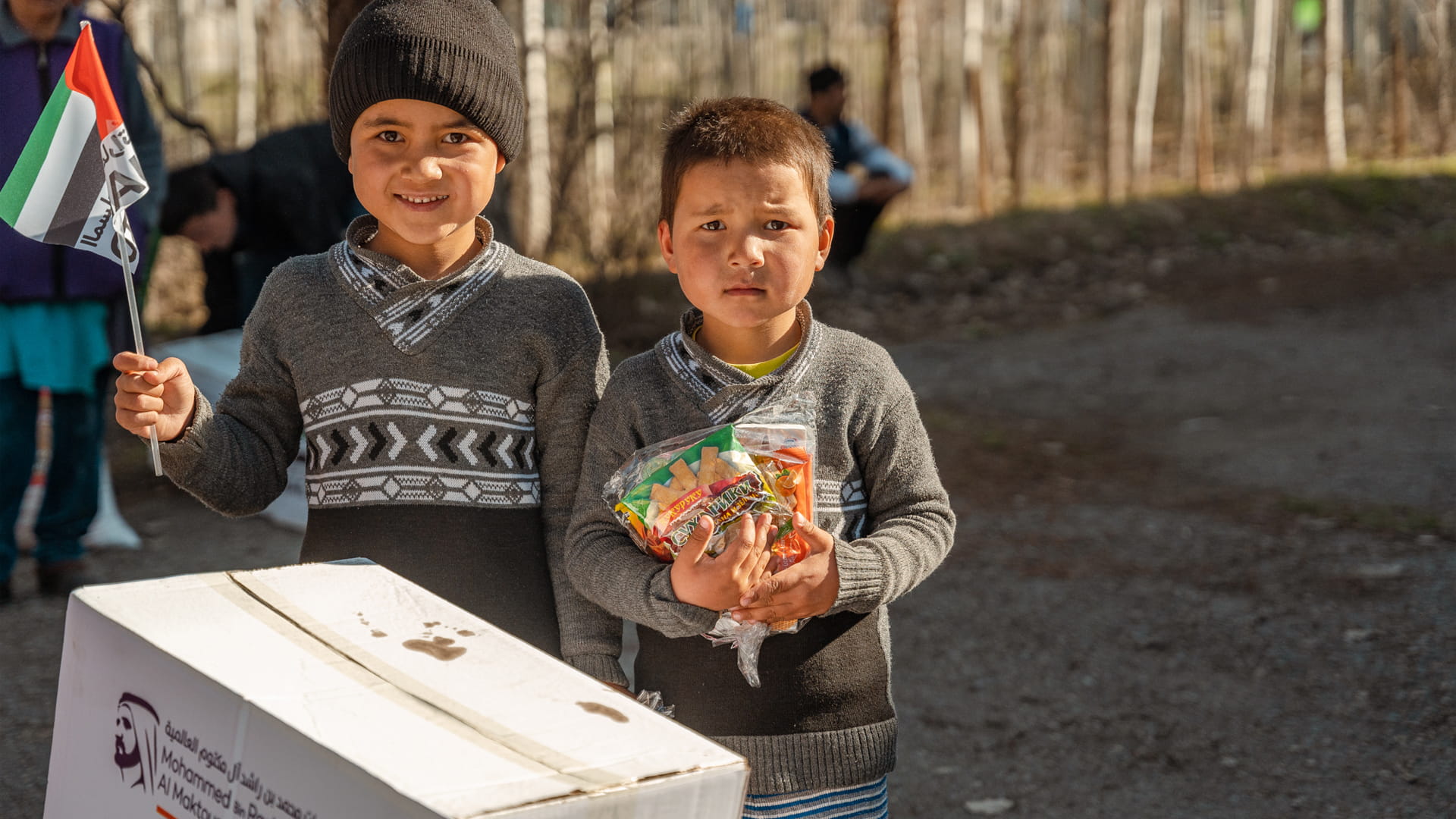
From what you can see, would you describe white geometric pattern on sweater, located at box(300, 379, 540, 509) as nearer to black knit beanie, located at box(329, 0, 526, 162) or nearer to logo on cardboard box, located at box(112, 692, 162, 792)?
black knit beanie, located at box(329, 0, 526, 162)

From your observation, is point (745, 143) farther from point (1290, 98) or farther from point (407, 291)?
point (1290, 98)

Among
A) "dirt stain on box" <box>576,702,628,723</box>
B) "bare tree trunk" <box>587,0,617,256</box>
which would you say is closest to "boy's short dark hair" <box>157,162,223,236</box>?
"bare tree trunk" <box>587,0,617,256</box>

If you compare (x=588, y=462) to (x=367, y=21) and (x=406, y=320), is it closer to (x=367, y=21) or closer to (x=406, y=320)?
(x=406, y=320)

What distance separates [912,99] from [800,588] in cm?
1036

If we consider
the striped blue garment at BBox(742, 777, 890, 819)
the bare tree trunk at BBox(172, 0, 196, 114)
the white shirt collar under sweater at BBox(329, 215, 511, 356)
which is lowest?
the striped blue garment at BBox(742, 777, 890, 819)

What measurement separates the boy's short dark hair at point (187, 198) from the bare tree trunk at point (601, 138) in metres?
2.52

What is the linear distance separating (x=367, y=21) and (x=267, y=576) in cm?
86

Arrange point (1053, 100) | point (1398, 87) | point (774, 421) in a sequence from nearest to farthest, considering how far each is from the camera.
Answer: point (774, 421), point (1053, 100), point (1398, 87)

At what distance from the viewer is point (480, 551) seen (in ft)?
6.68

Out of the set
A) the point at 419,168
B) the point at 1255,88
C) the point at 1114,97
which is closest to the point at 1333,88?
the point at 1255,88

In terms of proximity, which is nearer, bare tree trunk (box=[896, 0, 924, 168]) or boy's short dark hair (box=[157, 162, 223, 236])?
boy's short dark hair (box=[157, 162, 223, 236])

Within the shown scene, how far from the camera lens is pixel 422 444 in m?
2.03

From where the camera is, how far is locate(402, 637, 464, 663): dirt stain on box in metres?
1.42

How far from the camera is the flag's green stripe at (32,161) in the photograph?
1.84 meters
